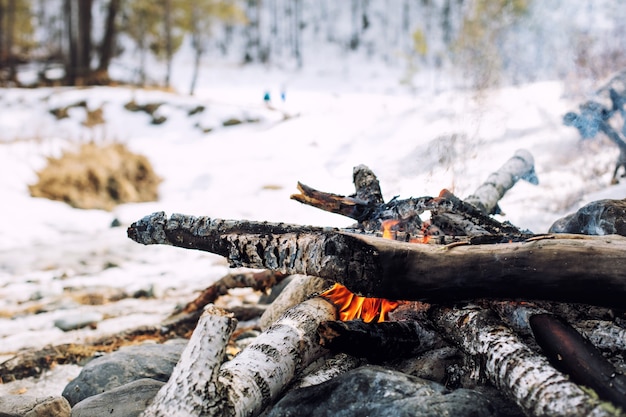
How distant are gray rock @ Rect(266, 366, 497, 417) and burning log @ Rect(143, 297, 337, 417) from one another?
13cm

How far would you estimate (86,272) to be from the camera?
21.4 feet

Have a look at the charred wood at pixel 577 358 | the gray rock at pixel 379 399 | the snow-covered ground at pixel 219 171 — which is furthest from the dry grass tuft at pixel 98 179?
the charred wood at pixel 577 358

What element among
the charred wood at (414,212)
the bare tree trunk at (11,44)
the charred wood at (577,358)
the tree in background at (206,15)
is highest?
the tree in background at (206,15)

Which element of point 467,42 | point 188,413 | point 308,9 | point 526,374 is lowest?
point 188,413

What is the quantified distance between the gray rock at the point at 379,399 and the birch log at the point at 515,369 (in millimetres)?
131

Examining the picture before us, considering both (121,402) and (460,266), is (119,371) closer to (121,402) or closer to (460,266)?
(121,402)

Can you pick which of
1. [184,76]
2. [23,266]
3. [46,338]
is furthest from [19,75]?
[46,338]

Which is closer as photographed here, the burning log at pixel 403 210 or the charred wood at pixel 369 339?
the charred wood at pixel 369 339

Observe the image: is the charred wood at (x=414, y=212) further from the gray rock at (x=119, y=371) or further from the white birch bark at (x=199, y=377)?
the white birch bark at (x=199, y=377)

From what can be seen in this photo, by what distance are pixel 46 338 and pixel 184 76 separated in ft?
104

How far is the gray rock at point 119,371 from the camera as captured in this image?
2732mm

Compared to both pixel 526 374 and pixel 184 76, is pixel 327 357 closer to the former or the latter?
A: pixel 526 374

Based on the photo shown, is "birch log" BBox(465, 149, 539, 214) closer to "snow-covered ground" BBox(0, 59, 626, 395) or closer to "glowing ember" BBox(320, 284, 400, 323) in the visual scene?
"snow-covered ground" BBox(0, 59, 626, 395)

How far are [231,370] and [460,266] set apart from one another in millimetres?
1067
